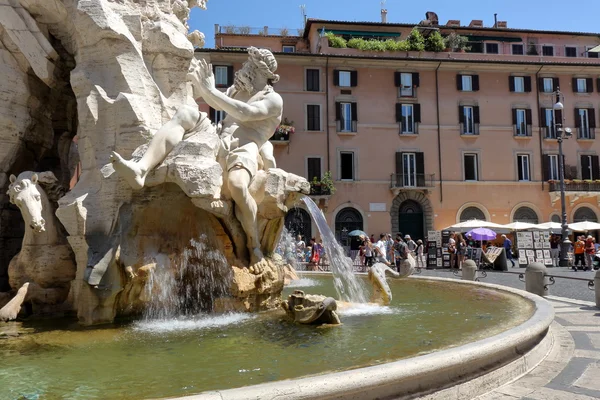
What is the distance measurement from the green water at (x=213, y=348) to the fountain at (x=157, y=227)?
0.03m

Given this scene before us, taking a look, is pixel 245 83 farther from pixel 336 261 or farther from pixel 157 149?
pixel 336 261

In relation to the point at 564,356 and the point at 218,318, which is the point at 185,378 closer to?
the point at 218,318

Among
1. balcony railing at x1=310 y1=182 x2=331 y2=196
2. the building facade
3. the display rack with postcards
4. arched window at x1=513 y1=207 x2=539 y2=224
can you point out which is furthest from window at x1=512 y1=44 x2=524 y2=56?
the display rack with postcards

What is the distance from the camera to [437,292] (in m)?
8.05

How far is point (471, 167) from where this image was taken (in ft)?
108

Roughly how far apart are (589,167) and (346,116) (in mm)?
16100

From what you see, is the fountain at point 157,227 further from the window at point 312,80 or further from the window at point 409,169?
the window at point 409,169

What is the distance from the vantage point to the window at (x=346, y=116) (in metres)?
32.0

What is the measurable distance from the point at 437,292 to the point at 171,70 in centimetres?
506

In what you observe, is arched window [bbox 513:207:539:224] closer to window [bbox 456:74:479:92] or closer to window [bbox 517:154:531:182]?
window [bbox 517:154:531:182]

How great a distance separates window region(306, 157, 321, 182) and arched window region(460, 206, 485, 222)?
9313mm

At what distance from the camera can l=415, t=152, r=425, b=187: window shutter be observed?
32031 millimetres

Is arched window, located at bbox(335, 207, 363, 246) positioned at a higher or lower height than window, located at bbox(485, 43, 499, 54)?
lower

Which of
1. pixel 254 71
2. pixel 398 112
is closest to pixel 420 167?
pixel 398 112
